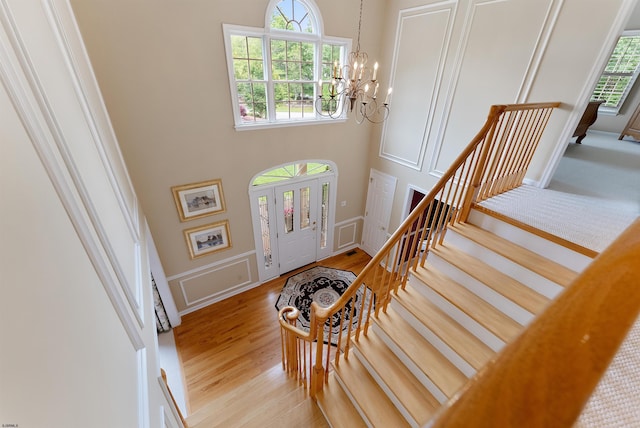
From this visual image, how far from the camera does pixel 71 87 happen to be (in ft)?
4.85

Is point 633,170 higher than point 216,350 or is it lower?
higher

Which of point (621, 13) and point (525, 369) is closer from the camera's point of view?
point (525, 369)

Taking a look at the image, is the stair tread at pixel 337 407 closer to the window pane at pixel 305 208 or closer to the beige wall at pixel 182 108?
the beige wall at pixel 182 108

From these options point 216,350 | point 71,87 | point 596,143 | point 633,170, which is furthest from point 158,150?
point 596,143

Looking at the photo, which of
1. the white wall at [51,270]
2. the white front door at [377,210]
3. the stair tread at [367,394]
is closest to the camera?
the white wall at [51,270]

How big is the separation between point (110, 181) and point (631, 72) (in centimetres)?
713

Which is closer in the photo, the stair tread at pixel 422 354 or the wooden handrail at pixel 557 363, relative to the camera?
the wooden handrail at pixel 557 363

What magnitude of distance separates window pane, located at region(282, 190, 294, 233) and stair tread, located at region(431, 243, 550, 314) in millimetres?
2809

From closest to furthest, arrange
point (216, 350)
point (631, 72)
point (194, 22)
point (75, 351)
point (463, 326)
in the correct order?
point (75, 351) < point (463, 326) < point (194, 22) < point (216, 350) < point (631, 72)

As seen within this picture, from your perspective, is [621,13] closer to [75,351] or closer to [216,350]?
[75,351]

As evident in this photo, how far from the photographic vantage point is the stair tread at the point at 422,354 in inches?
73.5

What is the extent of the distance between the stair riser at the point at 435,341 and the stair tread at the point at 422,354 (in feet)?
0.09

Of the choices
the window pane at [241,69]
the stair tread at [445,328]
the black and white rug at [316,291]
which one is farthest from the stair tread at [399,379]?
the window pane at [241,69]

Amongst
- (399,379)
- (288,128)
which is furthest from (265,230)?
(399,379)
